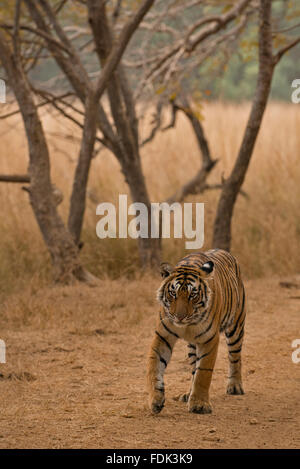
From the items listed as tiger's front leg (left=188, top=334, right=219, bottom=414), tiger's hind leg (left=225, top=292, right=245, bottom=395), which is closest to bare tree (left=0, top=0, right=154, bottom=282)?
tiger's hind leg (left=225, top=292, right=245, bottom=395)

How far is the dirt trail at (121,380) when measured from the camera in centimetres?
380

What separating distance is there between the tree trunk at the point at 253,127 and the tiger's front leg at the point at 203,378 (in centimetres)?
440

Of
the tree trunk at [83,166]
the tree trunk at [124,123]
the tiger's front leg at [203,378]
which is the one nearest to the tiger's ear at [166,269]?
the tiger's front leg at [203,378]

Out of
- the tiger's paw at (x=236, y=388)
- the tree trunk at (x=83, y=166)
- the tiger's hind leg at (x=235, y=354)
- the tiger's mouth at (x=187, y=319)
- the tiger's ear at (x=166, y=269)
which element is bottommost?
the tiger's paw at (x=236, y=388)

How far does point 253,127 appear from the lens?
823 cm

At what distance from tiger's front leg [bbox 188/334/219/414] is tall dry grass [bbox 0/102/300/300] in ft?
12.5

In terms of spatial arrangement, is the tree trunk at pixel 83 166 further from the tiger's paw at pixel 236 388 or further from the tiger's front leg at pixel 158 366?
the tiger's front leg at pixel 158 366

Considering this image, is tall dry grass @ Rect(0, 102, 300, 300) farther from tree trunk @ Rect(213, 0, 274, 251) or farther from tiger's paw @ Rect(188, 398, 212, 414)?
tiger's paw @ Rect(188, 398, 212, 414)

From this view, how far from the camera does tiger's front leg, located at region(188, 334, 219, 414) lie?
409cm

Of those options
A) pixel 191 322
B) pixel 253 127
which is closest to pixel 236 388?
pixel 191 322

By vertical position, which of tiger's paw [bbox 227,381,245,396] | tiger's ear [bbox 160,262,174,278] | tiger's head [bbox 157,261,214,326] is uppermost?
tiger's ear [bbox 160,262,174,278]
